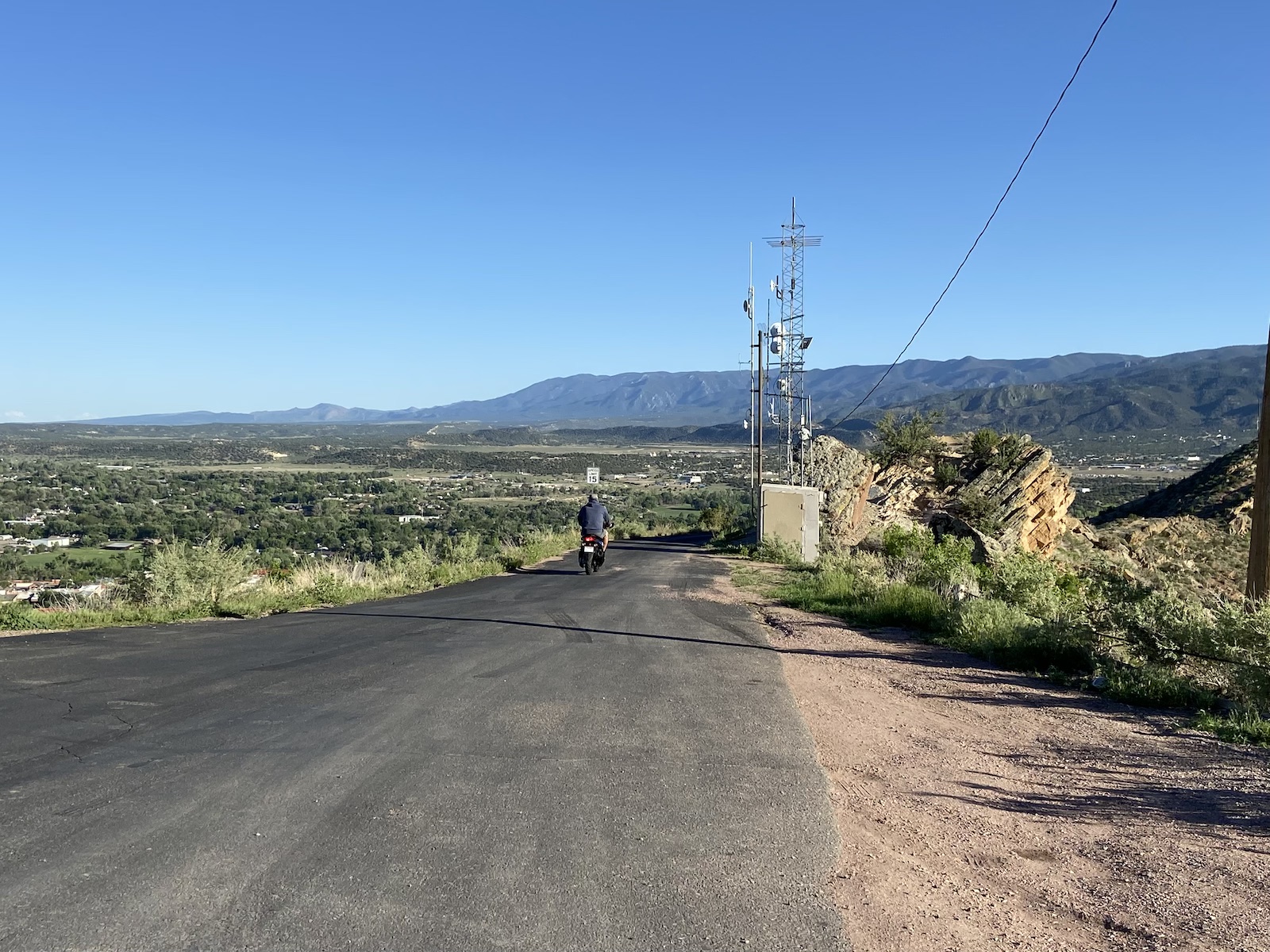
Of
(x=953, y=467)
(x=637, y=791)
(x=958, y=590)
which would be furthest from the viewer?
(x=953, y=467)

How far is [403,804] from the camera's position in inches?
198

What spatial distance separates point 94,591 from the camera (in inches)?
572

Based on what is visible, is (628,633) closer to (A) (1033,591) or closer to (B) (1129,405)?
(A) (1033,591)

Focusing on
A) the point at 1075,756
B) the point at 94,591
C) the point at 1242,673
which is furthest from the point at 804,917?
Result: the point at 94,591

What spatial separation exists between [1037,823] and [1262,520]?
19.7 feet

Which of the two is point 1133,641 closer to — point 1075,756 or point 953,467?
point 1075,756

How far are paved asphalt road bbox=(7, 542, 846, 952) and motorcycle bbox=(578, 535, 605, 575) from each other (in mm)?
11245

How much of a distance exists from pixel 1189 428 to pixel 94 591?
11210 centimetres

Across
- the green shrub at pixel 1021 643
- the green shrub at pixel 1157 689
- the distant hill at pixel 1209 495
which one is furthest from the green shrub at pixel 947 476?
the green shrub at pixel 1157 689

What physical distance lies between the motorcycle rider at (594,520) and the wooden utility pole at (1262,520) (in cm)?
1383

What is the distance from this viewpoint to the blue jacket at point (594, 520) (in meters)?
21.3

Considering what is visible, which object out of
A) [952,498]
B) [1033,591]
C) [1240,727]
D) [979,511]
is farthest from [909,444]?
[1240,727]

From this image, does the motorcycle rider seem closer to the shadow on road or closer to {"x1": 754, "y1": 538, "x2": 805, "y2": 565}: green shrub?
{"x1": 754, "y1": 538, "x2": 805, "y2": 565}: green shrub

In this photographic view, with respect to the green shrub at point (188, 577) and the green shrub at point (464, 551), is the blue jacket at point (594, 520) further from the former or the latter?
the green shrub at point (188, 577)
